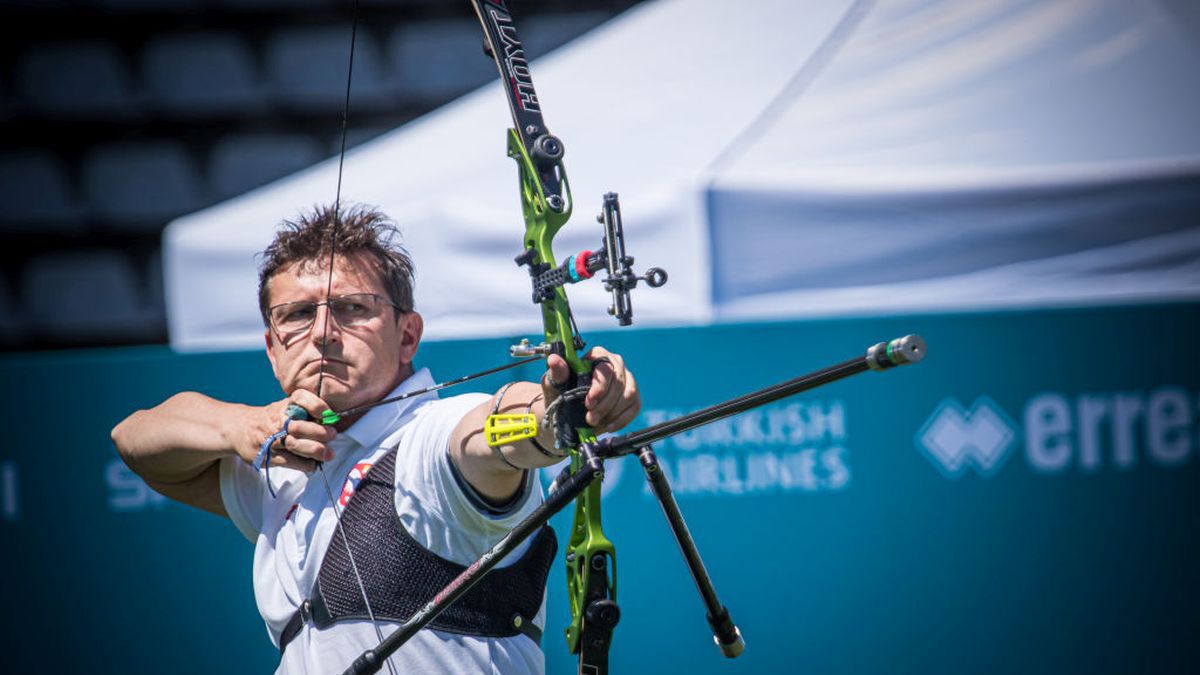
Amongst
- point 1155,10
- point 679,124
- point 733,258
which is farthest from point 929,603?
point 1155,10

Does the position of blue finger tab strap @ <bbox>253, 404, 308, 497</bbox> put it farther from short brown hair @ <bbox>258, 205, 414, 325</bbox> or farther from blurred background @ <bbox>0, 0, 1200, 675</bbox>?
blurred background @ <bbox>0, 0, 1200, 675</bbox>

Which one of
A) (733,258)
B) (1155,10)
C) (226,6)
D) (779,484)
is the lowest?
(779,484)

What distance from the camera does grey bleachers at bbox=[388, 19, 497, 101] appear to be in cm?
336

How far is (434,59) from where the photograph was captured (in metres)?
3.38

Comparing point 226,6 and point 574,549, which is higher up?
point 226,6

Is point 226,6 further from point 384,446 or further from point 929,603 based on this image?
point 929,603

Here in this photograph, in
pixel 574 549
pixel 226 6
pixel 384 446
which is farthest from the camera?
pixel 226 6

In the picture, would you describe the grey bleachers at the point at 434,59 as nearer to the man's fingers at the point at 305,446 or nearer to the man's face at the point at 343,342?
the man's face at the point at 343,342

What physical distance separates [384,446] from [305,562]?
178 millimetres

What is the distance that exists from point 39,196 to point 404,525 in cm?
272

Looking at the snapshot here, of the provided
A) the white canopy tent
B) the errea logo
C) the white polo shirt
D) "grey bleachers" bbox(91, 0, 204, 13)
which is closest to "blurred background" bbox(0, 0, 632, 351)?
"grey bleachers" bbox(91, 0, 204, 13)

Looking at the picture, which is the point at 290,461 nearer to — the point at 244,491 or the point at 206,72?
the point at 244,491

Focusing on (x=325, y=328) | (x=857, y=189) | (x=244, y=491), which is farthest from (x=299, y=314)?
(x=857, y=189)

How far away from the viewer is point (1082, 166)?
1950 millimetres
